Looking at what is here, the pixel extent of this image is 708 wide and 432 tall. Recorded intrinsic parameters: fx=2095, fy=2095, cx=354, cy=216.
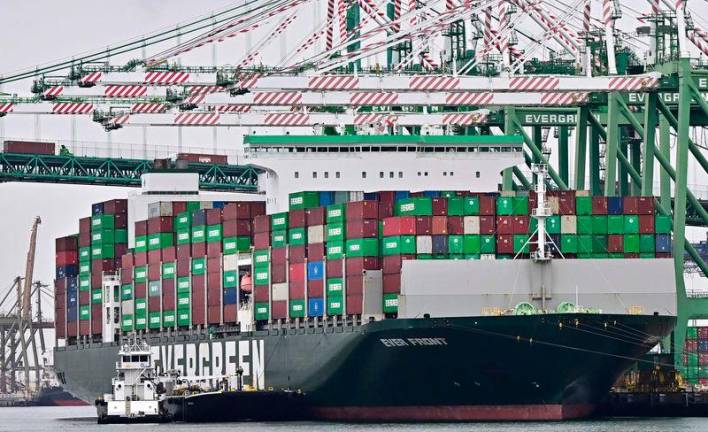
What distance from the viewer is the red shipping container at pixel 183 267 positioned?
7869 cm

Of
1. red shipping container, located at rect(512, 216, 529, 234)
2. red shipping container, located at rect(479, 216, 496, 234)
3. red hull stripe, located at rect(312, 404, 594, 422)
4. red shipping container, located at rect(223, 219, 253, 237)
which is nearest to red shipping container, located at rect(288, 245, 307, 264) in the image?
red shipping container, located at rect(223, 219, 253, 237)

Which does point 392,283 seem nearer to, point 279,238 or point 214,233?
point 279,238

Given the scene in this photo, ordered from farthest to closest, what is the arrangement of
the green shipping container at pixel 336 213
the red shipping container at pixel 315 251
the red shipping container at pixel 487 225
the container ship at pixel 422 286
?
the red shipping container at pixel 315 251 → the green shipping container at pixel 336 213 → the red shipping container at pixel 487 225 → the container ship at pixel 422 286

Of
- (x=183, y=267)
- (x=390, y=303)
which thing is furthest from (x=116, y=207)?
(x=390, y=303)

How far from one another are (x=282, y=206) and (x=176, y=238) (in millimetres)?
4938

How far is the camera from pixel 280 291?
7300 centimetres

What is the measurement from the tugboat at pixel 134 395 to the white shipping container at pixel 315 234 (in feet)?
26.7

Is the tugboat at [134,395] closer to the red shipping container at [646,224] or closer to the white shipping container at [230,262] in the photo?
the white shipping container at [230,262]

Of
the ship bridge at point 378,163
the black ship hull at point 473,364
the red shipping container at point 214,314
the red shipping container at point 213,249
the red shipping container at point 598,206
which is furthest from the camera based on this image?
the ship bridge at point 378,163

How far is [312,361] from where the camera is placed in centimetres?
7138

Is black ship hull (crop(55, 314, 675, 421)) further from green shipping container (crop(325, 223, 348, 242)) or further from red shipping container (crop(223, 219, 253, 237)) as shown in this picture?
red shipping container (crop(223, 219, 253, 237))

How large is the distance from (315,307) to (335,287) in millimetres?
1548

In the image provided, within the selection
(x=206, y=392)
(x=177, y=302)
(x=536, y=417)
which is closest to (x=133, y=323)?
(x=177, y=302)

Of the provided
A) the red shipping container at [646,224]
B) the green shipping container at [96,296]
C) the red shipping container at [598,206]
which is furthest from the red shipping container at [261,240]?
the green shipping container at [96,296]
